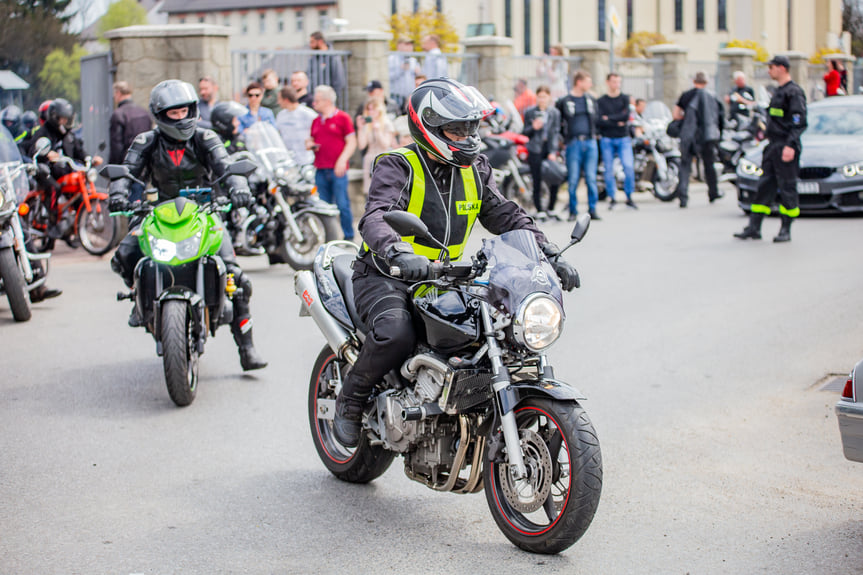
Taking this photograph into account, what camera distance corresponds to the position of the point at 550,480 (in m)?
4.71

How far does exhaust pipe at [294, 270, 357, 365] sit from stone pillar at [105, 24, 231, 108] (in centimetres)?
1103

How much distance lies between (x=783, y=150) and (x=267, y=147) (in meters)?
5.95

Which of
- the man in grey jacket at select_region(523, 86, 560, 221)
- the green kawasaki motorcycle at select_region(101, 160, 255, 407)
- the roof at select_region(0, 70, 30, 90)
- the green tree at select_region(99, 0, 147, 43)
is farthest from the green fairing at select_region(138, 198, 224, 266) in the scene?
the green tree at select_region(99, 0, 147, 43)

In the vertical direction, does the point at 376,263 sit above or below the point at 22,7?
below

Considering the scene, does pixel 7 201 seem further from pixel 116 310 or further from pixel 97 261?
pixel 97 261

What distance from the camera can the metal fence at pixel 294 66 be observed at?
17.2 metres

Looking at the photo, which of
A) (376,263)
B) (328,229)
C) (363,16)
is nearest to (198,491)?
(376,263)

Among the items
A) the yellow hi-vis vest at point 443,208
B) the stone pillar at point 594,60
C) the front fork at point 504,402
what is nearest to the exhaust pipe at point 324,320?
the yellow hi-vis vest at point 443,208

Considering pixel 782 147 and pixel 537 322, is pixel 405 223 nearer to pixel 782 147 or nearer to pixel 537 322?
pixel 537 322

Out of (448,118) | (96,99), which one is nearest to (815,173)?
(96,99)

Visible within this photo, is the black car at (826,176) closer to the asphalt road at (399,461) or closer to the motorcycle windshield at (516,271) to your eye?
the asphalt road at (399,461)

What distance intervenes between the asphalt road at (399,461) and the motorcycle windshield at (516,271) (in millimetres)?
1046

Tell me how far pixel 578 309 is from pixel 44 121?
25.3ft

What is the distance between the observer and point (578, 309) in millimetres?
10727
